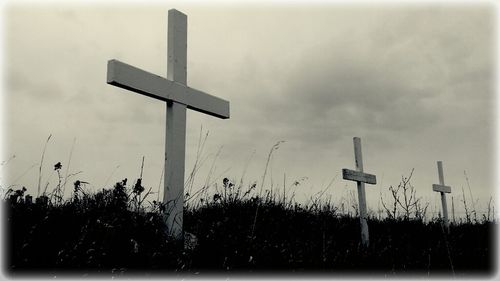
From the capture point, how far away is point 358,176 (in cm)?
750

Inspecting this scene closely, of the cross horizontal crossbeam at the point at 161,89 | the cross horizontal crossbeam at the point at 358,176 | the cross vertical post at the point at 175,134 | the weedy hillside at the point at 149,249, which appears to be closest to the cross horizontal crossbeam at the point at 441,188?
the cross horizontal crossbeam at the point at 358,176

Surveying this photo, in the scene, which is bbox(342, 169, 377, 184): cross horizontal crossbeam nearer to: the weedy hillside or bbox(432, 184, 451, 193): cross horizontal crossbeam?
the weedy hillside

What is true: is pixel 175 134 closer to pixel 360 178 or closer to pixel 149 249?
pixel 149 249

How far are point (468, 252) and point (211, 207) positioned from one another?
355 cm

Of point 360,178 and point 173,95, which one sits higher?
point 173,95

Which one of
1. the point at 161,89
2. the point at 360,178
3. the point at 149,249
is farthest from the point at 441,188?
the point at 149,249

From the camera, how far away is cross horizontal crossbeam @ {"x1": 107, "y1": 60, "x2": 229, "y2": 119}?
11.5 feet

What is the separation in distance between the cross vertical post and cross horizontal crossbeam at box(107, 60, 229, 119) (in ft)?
0.28

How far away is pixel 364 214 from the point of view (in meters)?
7.33

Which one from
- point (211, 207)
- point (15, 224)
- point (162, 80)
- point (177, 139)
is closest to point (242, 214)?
point (211, 207)

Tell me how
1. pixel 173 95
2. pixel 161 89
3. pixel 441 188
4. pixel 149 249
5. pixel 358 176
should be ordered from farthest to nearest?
pixel 441 188, pixel 358 176, pixel 173 95, pixel 161 89, pixel 149 249

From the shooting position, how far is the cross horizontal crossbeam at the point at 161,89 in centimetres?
351

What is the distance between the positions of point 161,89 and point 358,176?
15.0 feet

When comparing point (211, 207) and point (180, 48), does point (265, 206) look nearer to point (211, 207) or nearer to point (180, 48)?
point (211, 207)
